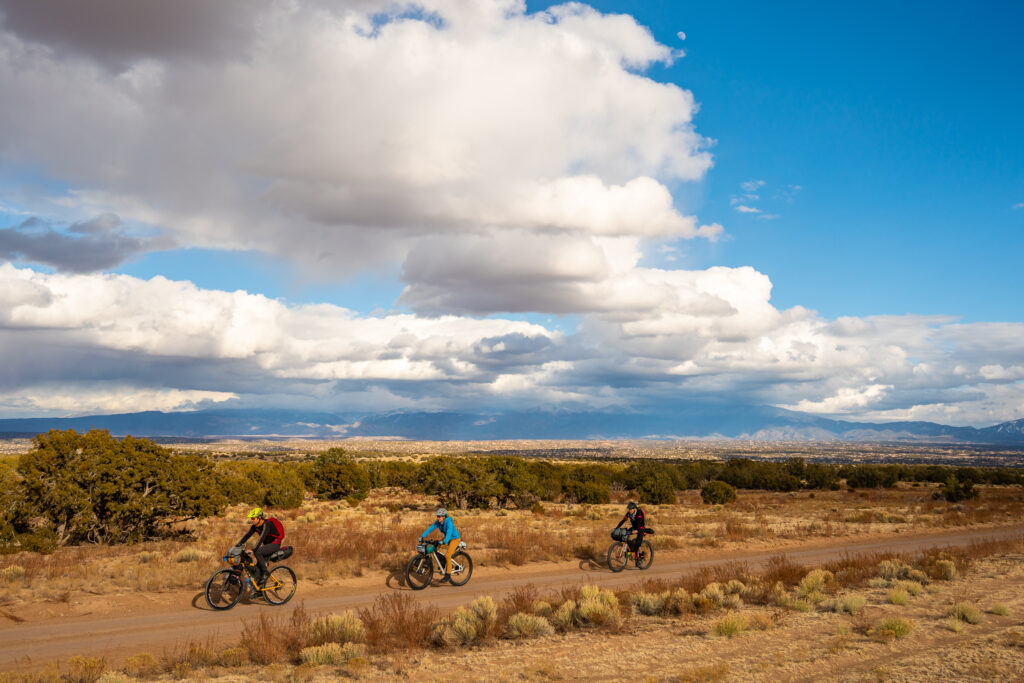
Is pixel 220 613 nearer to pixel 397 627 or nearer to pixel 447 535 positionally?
pixel 397 627

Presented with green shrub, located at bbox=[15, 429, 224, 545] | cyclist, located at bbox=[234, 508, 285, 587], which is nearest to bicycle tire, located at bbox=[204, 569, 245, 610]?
cyclist, located at bbox=[234, 508, 285, 587]

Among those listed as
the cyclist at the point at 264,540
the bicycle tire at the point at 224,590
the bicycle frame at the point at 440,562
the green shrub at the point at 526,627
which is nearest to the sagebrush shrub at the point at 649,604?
the green shrub at the point at 526,627

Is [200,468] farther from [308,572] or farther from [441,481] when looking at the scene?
[441,481]

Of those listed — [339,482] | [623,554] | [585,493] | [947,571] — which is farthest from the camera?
[339,482]

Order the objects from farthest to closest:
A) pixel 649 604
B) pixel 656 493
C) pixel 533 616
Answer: pixel 656 493
pixel 649 604
pixel 533 616

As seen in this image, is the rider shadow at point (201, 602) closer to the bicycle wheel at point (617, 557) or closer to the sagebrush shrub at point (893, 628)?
the bicycle wheel at point (617, 557)

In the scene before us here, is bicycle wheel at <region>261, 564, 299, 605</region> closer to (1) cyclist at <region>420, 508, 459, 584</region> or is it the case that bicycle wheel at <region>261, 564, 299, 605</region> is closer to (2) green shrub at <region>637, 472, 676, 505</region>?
(1) cyclist at <region>420, 508, 459, 584</region>

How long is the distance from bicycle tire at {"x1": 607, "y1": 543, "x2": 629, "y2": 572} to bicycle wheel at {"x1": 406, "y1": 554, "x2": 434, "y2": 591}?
560 centimetres

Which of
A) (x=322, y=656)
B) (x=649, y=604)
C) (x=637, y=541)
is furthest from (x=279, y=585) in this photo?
(x=637, y=541)

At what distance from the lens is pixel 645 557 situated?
1978 centimetres

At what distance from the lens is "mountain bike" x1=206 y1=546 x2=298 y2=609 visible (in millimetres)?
14242

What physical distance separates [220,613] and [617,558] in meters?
11.0

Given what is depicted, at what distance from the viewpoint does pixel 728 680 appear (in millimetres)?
9602

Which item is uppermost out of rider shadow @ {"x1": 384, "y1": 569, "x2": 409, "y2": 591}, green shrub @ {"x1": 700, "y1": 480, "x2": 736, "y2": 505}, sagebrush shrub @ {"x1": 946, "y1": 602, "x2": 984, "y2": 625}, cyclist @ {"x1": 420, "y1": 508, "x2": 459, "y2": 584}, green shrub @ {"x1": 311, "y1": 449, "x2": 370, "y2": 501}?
cyclist @ {"x1": 420, "y1": 508, "x2": 459, "y2": 584}
